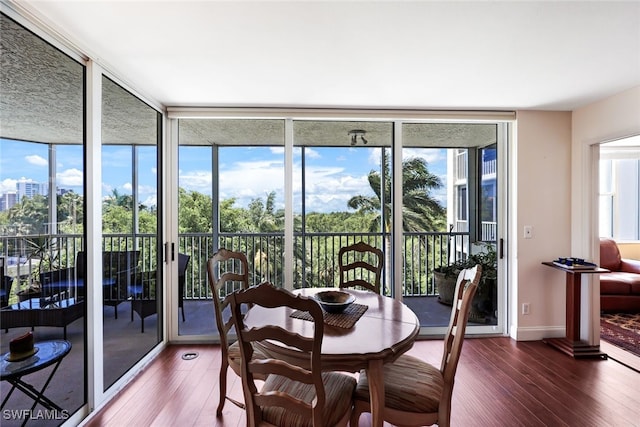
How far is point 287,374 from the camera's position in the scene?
131 cm

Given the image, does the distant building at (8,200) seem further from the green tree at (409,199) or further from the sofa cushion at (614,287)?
the sofa cushion at (614,287)

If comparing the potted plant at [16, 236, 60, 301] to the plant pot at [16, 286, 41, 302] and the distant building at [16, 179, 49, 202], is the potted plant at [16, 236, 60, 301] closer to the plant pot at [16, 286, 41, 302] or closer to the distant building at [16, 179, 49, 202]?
the plant pot at [16, 286, 41, 302]

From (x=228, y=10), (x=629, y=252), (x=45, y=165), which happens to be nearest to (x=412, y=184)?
(x=228, y=10)

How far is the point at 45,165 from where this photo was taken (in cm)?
173

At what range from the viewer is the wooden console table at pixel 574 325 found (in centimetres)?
289

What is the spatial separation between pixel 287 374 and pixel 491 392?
6.35 ft

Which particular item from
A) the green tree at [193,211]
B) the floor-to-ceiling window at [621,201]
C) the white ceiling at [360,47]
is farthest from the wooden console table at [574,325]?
the green tree at [193,211]

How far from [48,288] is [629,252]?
25.4 ft

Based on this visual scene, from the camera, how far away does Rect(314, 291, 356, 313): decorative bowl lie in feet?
6.18

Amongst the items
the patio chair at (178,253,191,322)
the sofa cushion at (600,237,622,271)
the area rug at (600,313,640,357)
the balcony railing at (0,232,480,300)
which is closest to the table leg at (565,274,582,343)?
the area rug at (600,313,640,357)

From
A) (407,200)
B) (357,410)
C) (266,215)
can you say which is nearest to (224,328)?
(357,410)

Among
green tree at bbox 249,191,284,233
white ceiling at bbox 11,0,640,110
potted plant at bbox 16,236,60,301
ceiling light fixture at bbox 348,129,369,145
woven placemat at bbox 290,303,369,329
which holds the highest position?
white ceiling at bbox 11,0,640,110

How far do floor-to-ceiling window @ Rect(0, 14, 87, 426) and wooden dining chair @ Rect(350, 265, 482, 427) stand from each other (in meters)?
1.83

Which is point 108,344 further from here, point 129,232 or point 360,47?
point 360,47
